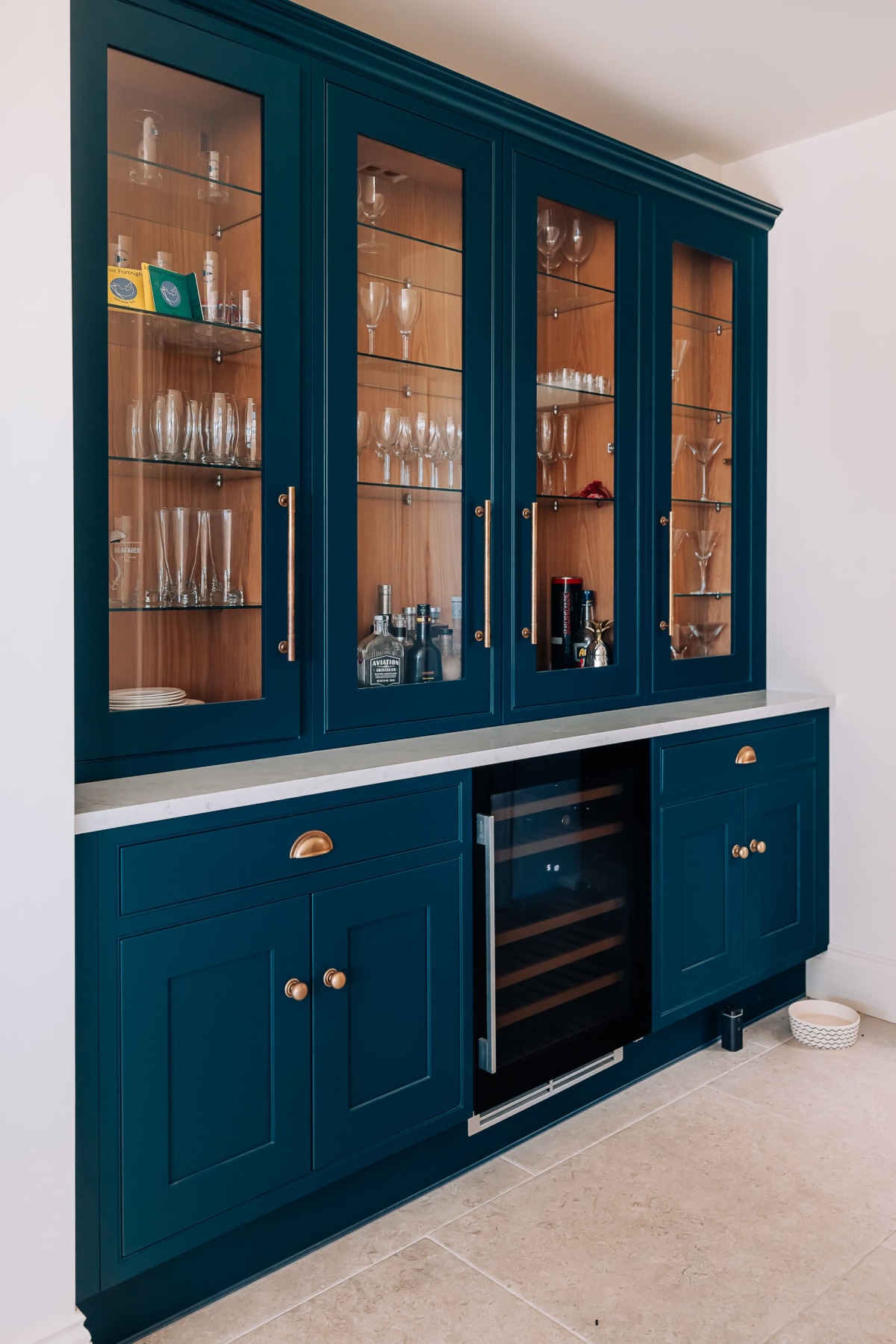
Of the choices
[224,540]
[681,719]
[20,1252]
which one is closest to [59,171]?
[224,540]

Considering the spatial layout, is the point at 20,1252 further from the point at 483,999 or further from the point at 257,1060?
the point at 483,999

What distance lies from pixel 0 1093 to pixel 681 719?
1817 mm

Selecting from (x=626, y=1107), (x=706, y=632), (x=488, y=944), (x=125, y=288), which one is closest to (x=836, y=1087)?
(x=626, y=1107)

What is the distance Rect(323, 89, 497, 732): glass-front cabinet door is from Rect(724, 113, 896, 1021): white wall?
132 centimetres

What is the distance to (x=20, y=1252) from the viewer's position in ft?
5.28

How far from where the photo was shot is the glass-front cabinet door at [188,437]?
75.3 inches

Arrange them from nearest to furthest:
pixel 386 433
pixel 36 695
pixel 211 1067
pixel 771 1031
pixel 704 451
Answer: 1. pixel 36 695
2. pixel 211 1067
3. pixel 386 433
4. pixel 771 1031
5. pixel 704 451

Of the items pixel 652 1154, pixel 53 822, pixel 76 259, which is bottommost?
pixel 652 1154

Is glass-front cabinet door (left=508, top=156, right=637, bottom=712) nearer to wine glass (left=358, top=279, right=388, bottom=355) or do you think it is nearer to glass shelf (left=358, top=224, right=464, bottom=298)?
glass shelf (left=358, top=224, right=464, bottom=298)

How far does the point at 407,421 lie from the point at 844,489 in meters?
1.58

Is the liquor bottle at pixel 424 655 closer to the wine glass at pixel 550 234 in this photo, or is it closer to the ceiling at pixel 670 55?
the wine glass at pixel 550 234

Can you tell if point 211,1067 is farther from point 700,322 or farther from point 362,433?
point 700,322

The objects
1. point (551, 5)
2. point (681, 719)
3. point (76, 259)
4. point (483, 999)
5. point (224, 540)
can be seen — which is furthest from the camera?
point (681, 719)

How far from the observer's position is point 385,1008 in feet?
6.86
